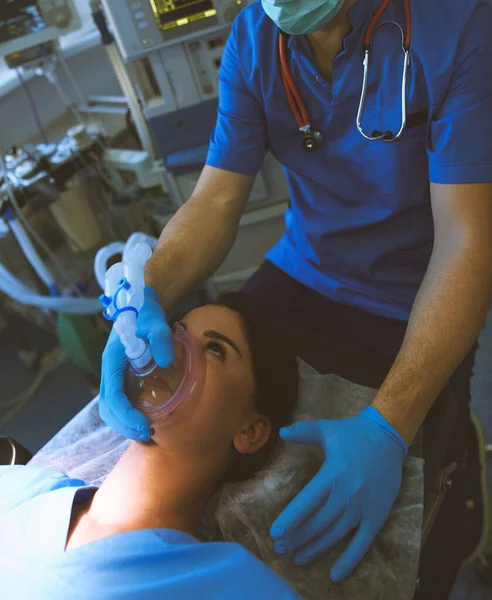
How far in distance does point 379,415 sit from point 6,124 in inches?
87.5

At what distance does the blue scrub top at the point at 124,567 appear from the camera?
0.79 meters

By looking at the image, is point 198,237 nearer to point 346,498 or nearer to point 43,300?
point 346,498

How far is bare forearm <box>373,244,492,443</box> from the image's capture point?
947mm

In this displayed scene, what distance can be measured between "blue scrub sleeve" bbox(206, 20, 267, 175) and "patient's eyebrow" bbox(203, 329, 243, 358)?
441 millimetres

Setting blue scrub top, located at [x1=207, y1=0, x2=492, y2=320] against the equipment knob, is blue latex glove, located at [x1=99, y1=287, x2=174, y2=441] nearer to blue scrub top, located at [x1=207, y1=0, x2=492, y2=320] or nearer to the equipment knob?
blue scrub top, located at [x1=207, y1=0, x2=492, y2=320]

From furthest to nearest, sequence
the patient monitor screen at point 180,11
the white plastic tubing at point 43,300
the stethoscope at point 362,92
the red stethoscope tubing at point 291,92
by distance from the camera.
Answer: the white plastic tubing at point 43,300, the patient monitor screen at point 180,11, the red stethoscope tubing at point 291,92, the stethoscope at point 362,92

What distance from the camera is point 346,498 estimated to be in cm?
88

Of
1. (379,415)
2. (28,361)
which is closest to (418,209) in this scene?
(379,415)

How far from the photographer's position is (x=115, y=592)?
794mm

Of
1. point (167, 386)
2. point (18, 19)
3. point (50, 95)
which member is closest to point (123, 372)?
point (167, 386)

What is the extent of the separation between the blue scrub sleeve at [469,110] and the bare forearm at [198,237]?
488mm

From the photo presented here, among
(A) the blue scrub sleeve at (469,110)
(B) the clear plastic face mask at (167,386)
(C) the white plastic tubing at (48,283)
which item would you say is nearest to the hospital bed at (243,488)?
(B) the clear plastic face mask at (167,386)

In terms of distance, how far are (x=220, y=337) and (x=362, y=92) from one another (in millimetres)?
578

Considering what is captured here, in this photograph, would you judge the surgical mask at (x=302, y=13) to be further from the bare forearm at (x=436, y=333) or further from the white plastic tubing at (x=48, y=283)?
the white plastic tubing at (x=48, y=283)
